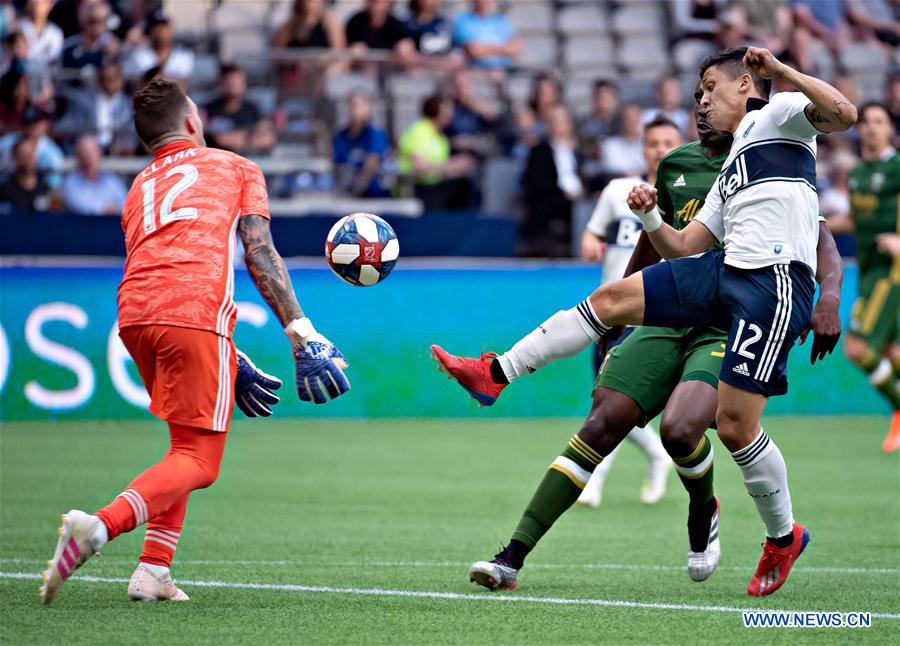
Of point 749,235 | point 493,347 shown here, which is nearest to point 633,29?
point 493,347

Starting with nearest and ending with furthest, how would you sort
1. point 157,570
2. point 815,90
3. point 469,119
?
point 815,90 → point 157,570 → point 469,119

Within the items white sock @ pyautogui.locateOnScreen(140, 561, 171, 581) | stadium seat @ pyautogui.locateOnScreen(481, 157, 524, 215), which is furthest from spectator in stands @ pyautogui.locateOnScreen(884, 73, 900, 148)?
white sock @ pyautogui.locateOnScreen(140, 561, 171, 581)

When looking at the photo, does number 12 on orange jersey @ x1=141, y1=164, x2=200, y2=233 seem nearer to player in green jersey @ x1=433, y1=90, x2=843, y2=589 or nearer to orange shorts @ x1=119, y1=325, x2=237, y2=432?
orange shorts @ x1=119, y1=325, x2=237, y2=432

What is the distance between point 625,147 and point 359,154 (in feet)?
10.5

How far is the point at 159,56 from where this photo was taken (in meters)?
16.8

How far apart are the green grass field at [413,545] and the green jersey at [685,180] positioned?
1.79 m

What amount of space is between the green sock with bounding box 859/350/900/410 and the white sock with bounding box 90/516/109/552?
967 cm

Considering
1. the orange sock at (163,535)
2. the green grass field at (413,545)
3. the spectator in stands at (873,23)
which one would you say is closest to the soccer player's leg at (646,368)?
the green grass field at (413,545)

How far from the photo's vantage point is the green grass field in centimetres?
550

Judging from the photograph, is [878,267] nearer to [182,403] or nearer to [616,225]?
[616,225]

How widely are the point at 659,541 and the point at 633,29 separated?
13474mm

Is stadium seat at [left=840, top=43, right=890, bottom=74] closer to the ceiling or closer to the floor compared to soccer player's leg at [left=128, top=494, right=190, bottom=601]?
closer to the floor

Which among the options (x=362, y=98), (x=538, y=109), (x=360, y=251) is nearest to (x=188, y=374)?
(x=360, y=251)

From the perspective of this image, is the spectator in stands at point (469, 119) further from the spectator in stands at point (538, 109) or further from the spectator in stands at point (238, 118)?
the spectator in stands at point (238, 118)
